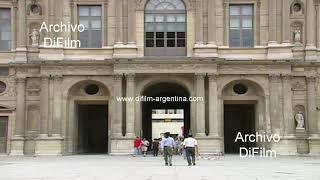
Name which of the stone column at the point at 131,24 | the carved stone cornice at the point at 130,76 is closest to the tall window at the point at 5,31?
the stone column at the point at 131,24

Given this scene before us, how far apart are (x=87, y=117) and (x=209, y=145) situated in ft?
45.4

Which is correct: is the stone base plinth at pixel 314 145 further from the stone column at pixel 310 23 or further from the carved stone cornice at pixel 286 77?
the stone column at pixel 310 23

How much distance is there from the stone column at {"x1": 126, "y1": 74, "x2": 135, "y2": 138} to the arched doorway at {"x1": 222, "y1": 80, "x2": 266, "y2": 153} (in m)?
7.21

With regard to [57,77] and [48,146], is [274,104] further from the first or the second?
[48,146]

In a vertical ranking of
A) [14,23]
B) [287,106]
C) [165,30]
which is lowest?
[287,106]

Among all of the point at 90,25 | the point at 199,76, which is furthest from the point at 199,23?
the point at 90,25

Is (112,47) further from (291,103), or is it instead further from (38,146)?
(291,103)

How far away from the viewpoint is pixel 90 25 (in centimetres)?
5359

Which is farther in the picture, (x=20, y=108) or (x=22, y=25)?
(x=22, y=25)

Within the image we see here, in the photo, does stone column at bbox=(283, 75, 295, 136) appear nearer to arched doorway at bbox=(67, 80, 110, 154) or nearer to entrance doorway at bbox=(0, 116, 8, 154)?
arched doorway at bbox=(67, 80, 110, 154)

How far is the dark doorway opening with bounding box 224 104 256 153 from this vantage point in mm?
59750

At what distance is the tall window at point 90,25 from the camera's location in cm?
5344

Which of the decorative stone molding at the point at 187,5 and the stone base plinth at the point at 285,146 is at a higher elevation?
the decorative stone molding at the point at 187,5

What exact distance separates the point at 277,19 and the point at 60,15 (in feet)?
55.2
